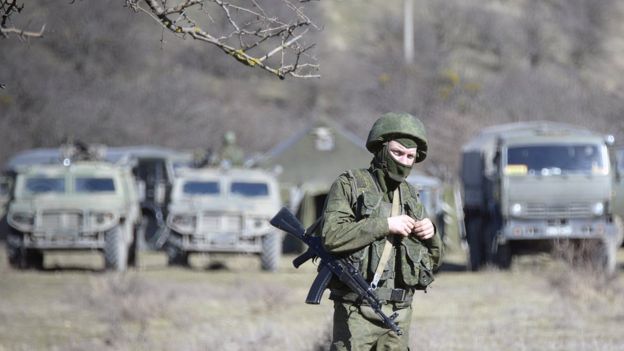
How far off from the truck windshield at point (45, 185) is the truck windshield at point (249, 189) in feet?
9.20

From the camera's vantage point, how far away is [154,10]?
7395 millimetres

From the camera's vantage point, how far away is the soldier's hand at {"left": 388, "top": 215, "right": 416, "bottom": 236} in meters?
5.86

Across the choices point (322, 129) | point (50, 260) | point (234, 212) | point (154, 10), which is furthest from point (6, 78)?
point (154, 10)

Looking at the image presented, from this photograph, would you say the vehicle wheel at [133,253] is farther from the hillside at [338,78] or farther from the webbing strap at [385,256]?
the webbing strap at [385,256]

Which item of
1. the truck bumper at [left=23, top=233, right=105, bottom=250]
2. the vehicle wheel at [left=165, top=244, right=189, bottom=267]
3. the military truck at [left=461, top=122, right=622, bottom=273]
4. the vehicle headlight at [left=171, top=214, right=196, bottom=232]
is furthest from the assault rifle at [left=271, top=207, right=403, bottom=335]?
the vehicle wheel at [left=165, top=244, right=189, bottom=267]

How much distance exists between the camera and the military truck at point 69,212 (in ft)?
67.8

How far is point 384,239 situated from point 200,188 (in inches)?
647

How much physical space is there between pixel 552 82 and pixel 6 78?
23.2 meters

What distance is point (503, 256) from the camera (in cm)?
2069

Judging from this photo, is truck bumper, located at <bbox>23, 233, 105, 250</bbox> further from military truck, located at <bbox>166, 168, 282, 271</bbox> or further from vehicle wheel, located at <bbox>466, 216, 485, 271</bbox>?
vehicle wheel, located at <bbox>466, 216, 485, 271</bbox>

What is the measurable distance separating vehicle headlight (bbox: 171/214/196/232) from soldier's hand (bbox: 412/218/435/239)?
52.1ft

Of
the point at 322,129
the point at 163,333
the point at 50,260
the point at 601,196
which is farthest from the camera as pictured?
the point at 322,129

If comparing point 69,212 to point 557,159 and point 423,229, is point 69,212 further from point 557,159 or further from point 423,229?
point 423,229

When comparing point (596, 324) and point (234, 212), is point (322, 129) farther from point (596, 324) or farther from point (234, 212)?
point (596, 324)
